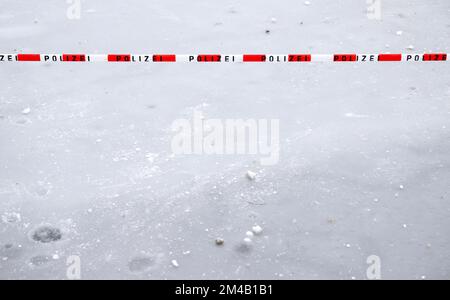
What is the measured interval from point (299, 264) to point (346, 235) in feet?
1.86

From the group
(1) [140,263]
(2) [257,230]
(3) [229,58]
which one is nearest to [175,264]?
(1) [140,263]

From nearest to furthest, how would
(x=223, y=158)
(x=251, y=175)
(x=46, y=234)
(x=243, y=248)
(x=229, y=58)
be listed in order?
(x=243, y=248) → (x=46, y=234) → (x=251, y=175) → (x=223, y=158) → (x=229, y=58)

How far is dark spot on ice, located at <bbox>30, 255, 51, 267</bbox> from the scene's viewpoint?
4.44m

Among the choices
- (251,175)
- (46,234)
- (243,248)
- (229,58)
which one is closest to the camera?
(243,248)

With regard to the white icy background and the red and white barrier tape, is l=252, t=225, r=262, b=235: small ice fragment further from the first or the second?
the red and white barrier tape

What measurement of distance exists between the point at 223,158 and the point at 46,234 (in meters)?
1.93

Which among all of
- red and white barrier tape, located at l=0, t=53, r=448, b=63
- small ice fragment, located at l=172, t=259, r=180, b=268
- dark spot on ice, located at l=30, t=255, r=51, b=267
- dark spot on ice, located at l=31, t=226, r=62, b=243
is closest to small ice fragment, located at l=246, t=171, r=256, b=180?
small ice fragment, located at l=172, t=259, r=180, b=268

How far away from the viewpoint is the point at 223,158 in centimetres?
574

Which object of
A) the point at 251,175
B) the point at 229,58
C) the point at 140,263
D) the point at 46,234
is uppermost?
the point at 229,58

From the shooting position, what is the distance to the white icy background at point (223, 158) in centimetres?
457

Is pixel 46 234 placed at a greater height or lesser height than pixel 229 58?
lesser

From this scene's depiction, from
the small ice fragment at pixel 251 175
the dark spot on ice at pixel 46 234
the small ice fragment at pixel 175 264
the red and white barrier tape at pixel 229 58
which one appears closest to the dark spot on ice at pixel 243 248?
the small ice fragment at pixel 175 264

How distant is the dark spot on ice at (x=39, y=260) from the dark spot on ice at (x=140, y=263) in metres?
0.68

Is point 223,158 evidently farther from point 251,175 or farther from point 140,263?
point 140,263
